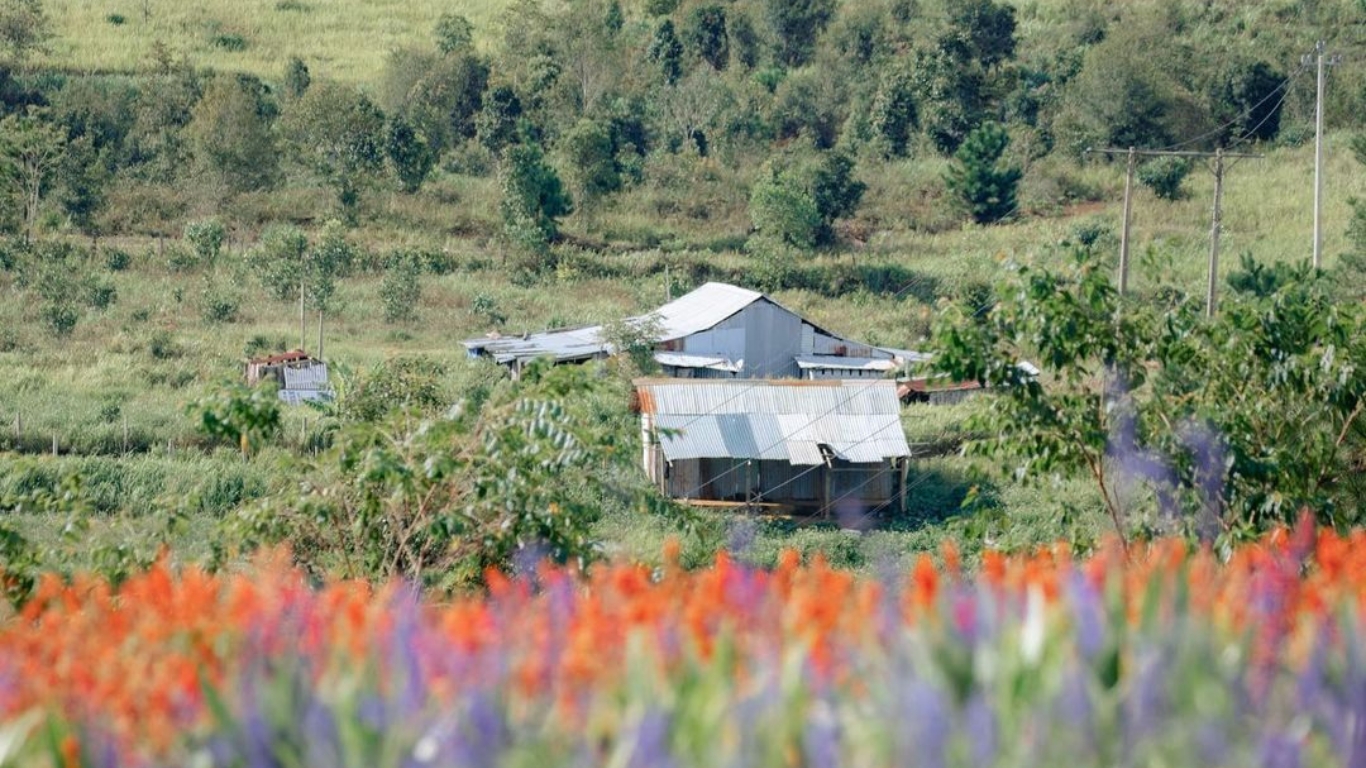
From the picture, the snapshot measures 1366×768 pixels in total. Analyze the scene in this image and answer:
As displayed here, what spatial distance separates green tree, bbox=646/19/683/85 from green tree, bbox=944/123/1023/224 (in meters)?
14.3

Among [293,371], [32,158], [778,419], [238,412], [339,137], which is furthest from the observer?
[339,137]

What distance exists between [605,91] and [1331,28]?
73.5 feet

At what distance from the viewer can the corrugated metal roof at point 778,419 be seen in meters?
20.0

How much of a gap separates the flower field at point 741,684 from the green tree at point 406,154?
3583 centimetres

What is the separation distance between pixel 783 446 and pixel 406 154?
2075 centimetres

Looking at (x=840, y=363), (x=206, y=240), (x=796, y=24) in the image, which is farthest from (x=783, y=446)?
(x=796, y=24)

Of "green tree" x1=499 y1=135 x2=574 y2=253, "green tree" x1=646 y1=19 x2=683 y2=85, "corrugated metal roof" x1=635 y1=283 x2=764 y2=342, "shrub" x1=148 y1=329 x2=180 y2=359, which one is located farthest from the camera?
"green tree" x1=646 y1=19 x2=683 y2=85

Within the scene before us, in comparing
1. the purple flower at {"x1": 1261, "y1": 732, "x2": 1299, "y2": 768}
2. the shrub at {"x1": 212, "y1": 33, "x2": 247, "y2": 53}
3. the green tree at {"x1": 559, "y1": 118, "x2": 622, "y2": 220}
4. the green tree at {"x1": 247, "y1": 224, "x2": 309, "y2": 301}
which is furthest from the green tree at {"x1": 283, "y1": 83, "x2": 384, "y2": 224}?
the purple flower at {"x1": 1261, "y1": 732, "x2": 1299, "y2": 768}

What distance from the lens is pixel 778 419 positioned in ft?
68.4

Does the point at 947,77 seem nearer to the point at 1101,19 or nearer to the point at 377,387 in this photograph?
the point at 1101,19

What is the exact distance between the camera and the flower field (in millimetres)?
2342

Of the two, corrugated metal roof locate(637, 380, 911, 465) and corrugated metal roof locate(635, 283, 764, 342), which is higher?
corrugated metal roof locate(635, 283, 764, 342)

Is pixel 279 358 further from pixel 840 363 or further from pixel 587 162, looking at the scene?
pixel 587 162

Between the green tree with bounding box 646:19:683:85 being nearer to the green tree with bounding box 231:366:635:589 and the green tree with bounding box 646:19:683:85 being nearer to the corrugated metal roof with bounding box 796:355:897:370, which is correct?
the corrugated metal roof with bounding box 796:355:897:370
